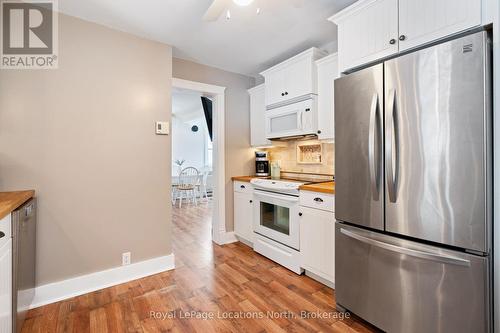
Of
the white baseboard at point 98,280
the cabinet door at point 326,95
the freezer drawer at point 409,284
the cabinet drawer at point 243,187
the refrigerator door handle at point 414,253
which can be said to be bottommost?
the white baseboard at point 98,280

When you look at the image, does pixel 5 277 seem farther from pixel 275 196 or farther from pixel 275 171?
pixel 275 171

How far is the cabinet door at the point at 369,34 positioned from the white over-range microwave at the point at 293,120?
2.44ft

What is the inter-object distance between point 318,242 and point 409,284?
2.86 ft

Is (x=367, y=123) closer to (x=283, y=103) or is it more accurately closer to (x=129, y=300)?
(x=283, y=103)

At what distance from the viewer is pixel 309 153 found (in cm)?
311

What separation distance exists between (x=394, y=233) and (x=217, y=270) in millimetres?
1810

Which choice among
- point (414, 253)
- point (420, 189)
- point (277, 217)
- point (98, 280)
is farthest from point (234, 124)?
point (414, 253)

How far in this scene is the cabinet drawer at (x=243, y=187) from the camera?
3167 millimetres

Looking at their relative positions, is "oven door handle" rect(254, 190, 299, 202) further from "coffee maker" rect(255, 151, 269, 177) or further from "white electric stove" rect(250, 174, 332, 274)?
"coffee maker" rect(255, 151, 269, 177)

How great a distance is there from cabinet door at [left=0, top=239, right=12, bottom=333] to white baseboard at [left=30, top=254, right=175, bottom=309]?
29.5 inches

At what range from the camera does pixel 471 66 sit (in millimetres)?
1192

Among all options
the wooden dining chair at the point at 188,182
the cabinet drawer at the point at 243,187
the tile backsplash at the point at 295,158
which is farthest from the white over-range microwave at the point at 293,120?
the wooden dining chair at the point at 188,182

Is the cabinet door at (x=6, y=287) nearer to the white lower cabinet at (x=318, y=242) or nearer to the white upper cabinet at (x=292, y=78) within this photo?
the white lower cabinet at (x=318, y=242)

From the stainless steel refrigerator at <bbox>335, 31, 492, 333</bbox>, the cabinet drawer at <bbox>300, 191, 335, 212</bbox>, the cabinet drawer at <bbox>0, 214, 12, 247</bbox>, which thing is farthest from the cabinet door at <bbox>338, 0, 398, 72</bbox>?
the cabinet drawer at <bbox>0, 214, 12, 247</bbox>
